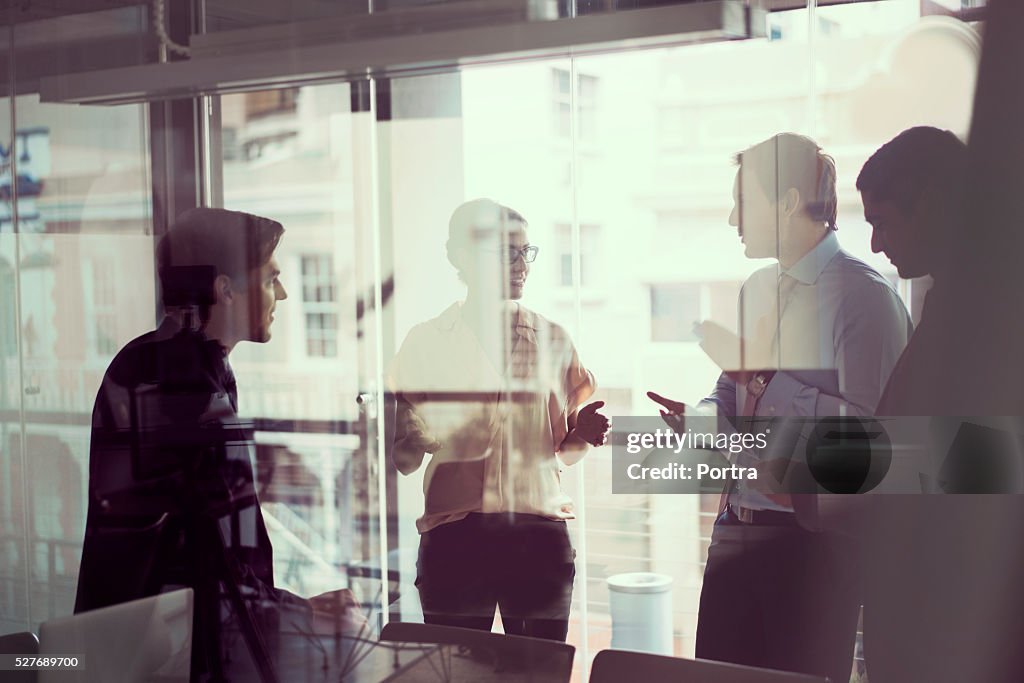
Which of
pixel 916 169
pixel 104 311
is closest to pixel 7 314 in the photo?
pixel 104 311

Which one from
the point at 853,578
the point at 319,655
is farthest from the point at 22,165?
the point at 853,578

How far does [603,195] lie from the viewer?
103 cm

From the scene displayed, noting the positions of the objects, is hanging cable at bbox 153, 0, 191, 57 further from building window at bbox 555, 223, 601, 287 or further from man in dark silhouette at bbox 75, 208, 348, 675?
building window at bbox 555, 223, 601, 287

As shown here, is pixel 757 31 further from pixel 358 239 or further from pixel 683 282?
pixel 358 239

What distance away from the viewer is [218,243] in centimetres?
122

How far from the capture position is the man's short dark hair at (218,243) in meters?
1.20

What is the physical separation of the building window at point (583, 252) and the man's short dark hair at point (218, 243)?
38cm

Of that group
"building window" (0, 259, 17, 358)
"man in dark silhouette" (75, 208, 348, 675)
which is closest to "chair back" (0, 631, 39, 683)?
"man in dark silhouette" (75, 208, 348, 675)

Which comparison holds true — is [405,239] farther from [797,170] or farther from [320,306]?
[797,170]

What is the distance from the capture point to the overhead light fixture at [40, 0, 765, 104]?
40.2 inches

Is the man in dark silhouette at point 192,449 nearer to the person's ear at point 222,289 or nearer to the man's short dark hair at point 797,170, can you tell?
the person's ear at point 222,289

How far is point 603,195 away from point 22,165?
80 cm

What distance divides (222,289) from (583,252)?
49cm

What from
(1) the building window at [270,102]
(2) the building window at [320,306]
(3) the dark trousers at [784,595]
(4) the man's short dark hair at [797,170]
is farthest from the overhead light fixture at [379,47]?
(3) the dark trousers at [784,595]
